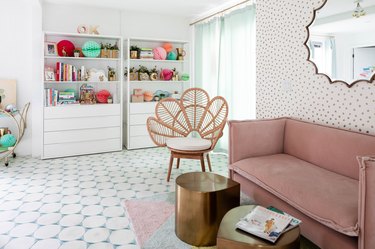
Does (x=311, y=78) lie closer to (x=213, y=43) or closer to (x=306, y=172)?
(x=306, y=172)

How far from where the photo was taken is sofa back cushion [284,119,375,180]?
2158 mm

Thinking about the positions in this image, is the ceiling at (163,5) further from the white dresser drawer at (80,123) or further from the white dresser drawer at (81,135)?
the white dresser drawer at (81,135)

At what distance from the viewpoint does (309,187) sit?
1.96m

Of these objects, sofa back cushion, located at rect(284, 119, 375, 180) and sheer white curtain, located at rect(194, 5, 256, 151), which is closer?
sofa back cushion, located at rect(284, 119, 375, 180)

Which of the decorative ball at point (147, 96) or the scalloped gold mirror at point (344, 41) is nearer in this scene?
the scalloped gold mirror at point (344, 41)

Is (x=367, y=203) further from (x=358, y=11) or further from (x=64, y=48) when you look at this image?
(x=64, y=48)

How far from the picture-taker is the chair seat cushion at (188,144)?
3240mm

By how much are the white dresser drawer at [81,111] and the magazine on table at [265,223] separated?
11.1 ft

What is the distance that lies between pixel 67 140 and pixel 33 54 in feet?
4.41

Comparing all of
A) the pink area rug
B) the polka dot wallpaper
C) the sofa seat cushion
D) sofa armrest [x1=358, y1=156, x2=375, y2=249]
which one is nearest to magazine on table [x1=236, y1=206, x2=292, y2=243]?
the sofa seat cushion

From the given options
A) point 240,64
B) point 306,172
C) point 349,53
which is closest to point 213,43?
point 240,64

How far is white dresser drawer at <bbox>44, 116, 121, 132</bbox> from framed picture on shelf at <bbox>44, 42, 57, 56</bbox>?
3.29 ft

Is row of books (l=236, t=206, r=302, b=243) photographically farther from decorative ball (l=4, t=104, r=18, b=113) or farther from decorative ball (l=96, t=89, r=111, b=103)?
decorative ball (l=4, t=104, r=18, b=113)

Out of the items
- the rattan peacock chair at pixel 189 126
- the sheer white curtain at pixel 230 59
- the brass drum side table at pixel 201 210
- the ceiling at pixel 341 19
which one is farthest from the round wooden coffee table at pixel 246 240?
the sheer white curtain at pixel 230 59
